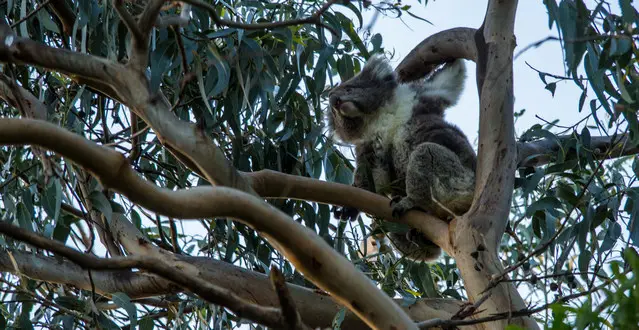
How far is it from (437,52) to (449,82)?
0.37 m

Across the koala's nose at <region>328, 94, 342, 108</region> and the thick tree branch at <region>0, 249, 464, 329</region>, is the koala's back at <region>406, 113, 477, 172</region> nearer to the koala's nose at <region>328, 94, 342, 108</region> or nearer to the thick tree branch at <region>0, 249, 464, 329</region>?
the koala's nose at <region>328, 94, 342, 108</region>

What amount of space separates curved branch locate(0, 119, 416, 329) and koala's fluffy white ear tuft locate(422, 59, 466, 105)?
71.8 inches

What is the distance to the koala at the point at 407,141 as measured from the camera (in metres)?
3.10

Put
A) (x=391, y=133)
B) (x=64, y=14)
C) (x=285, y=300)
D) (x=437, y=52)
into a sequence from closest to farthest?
(x=285, y=300) < (x=64, y=14) < (x=437, y=52) < (x=391, y=133)

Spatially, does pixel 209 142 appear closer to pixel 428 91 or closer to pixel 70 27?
pixel 70 27

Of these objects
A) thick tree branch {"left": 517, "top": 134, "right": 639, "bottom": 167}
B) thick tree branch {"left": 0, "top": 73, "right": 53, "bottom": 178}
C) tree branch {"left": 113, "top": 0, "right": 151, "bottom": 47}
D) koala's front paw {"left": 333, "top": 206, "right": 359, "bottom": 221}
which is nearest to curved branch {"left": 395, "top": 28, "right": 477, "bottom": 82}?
thick tree branch {"left": 517, "top": 134, "right": 639, "bottom": 167}

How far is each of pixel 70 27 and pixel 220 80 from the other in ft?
2.28

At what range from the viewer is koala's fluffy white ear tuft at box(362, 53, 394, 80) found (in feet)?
12.8

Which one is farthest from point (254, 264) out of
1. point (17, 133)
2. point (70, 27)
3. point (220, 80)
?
point (17, 133)

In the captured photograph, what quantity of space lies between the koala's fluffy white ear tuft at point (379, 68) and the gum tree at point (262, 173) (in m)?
0.35

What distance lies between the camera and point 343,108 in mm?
3734

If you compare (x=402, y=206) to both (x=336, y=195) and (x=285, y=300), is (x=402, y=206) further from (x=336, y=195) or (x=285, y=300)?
(x=285, y=300)

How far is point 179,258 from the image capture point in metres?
2.58

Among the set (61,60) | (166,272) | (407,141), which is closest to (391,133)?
(407,141)
